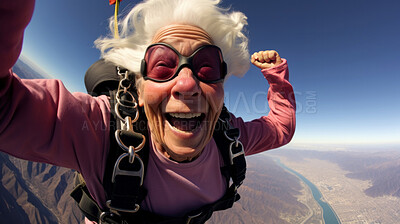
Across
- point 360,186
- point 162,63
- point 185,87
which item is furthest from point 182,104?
point 360,186

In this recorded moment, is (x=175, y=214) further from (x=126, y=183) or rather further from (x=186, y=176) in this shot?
(x=126, y=183)

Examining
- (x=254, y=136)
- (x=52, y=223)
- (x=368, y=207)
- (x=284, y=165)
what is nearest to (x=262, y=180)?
(x=284, y=165)

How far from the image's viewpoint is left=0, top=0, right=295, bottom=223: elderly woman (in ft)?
1.93

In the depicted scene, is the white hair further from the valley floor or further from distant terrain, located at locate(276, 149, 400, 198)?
distant terrain, located at locate(276, 149, 400, 198)

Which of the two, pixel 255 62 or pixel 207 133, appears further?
pixel 255 62

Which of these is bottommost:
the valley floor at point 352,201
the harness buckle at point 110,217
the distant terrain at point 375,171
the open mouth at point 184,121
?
the distant terrain at point 375,171

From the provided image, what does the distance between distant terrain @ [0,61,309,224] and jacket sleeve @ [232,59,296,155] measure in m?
55.2

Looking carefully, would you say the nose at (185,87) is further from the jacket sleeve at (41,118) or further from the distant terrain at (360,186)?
the distant terrain at (360,186)

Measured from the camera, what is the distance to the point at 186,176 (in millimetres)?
1037

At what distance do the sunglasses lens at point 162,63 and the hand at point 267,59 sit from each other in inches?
46.0

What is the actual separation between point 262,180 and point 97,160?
110 m

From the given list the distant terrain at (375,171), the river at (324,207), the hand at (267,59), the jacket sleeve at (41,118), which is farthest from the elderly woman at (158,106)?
the distant terrain at (375,171)

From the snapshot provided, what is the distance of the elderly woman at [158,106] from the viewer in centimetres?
59

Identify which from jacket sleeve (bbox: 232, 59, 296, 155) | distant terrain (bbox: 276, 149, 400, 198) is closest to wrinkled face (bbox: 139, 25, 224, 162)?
jacket sleeve (bbox: 232, 59, 296, 155)
